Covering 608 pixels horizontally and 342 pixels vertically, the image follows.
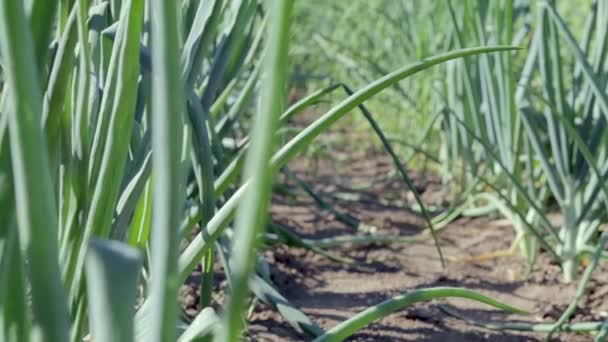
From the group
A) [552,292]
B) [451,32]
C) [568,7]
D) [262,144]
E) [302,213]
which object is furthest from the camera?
[568,7]

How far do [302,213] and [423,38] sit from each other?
60 centimetres

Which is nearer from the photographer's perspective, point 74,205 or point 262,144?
point 262,144

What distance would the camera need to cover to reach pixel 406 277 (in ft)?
5.35

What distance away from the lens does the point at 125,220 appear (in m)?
0.88

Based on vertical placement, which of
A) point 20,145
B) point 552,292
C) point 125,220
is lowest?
point 552,292

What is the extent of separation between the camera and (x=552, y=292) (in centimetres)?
154

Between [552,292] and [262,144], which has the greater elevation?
[262,144]

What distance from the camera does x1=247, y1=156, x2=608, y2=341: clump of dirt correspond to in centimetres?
132

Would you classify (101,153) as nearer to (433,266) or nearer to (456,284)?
(456,284)

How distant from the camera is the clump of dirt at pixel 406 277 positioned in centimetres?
132

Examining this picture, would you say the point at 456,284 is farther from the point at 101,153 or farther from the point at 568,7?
the point at 568,7

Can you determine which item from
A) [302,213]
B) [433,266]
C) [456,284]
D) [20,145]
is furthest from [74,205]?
[302,213]

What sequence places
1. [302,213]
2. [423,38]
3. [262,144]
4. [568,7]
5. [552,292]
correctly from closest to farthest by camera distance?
[262,144] → [552,292] → [302,213] → [423,38] → [568,7]

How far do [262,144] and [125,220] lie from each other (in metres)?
0.49
